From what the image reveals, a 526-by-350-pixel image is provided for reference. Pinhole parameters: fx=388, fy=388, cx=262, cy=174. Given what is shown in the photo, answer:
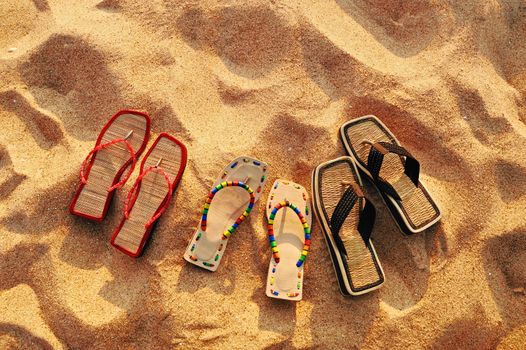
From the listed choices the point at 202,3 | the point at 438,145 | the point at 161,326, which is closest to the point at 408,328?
the point at 438,145

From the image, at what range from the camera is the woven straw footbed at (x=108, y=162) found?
225 cm

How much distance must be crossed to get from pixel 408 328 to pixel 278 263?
2.59 feet

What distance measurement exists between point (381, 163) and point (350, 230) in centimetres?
44

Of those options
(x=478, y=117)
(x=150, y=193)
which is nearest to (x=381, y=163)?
(x=478, y=117)

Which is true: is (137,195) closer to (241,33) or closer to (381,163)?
(241,33)

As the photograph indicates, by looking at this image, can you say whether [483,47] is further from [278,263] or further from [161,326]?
[161,326]

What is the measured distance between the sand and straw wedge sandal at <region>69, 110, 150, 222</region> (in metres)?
0.07

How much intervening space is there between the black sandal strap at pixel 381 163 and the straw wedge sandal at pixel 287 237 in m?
0.43

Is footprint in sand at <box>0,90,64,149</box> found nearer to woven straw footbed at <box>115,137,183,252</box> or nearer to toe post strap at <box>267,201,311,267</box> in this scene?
woven straw footbed at <box>115,137,183,252</box>

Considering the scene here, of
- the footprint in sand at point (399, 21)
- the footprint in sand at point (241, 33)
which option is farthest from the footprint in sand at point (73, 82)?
the footprint in sand at point (399, 21)

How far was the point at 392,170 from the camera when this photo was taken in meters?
2.41

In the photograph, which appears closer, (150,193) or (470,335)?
(470,335)

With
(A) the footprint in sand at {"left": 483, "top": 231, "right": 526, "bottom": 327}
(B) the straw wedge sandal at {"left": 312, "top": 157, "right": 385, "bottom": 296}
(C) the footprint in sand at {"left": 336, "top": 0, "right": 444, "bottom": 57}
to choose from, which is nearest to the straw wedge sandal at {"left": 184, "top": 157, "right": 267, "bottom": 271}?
(B) the straw wedge sandal at {"left": 312, "top": 157, "right": 385, "bottom": 296}

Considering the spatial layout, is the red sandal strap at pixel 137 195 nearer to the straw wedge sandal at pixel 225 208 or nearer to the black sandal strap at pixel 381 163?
the straw wedge sandal at pixel 225 208
